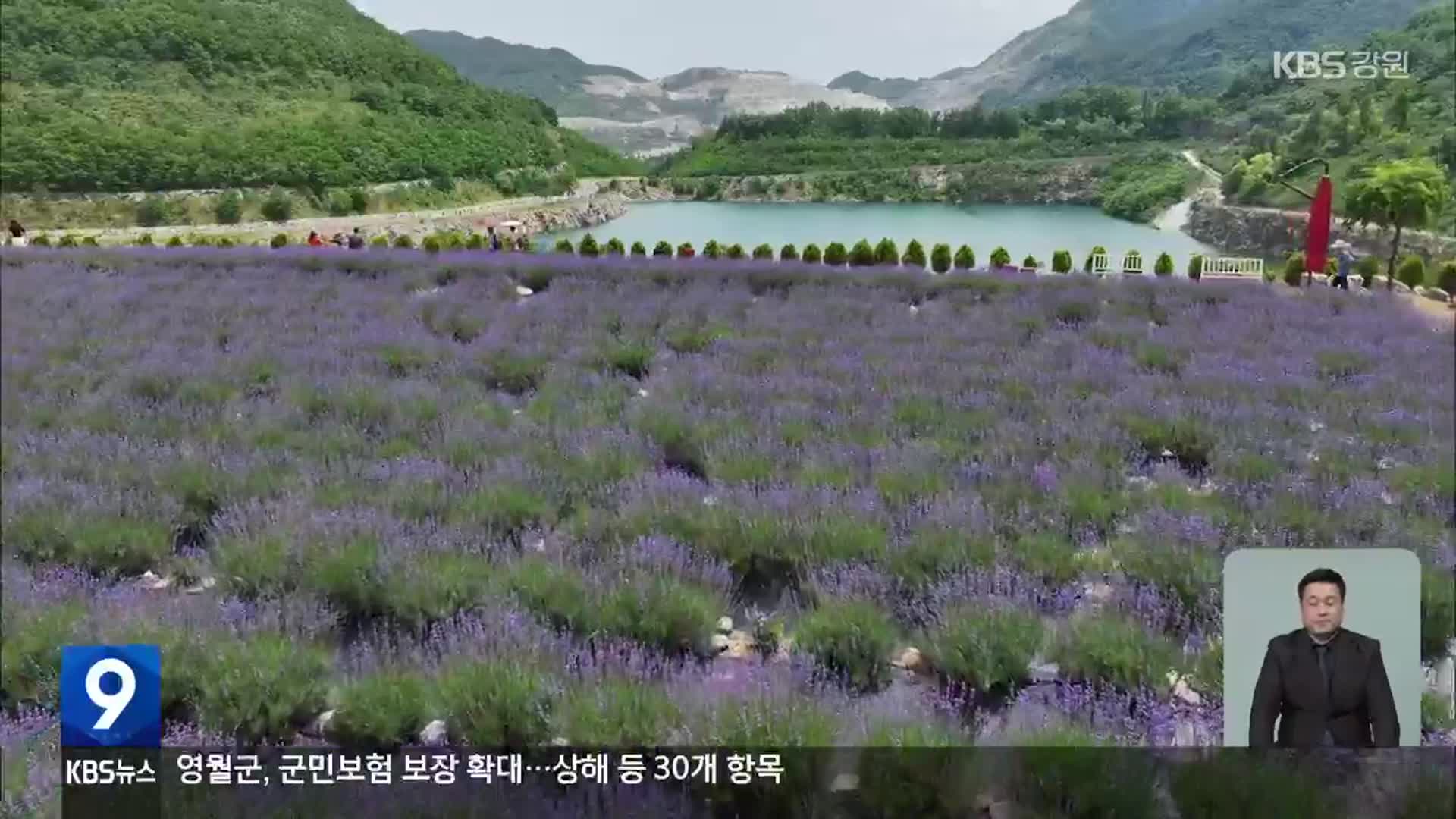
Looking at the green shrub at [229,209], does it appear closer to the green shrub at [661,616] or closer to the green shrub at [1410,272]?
the green shrub at [661,616]

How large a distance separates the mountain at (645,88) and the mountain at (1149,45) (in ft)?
2.00

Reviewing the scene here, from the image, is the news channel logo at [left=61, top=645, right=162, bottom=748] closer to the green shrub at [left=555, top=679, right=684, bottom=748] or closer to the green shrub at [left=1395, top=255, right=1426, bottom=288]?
the green shrub at [left=555, top=679, right=684, bottom=748]

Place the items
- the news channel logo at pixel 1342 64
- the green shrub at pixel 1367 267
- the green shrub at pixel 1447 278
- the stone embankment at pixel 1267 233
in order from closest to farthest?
1. the news channel logo at pixel 1342 64
2. the stone embankment at pixel 1267 233
3. the green shrub at pixel 1447 278
4. the green shrub at pixel 1367 267

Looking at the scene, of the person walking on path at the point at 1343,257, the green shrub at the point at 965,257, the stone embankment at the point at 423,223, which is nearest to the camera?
the person walking on path at the point at 1343,257

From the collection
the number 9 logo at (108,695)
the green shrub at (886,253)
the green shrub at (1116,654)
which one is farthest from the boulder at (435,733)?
the green shrub at (886,253)

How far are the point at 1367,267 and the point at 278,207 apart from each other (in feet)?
53.7

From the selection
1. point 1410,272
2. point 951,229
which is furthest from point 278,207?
point 1410,272

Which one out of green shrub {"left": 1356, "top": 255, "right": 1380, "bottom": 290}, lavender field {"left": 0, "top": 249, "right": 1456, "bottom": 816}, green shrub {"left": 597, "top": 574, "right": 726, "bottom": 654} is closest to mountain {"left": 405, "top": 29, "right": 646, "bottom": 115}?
lavender field {"left": 0, "top": 249, "right": 1456, "bottom": 816}

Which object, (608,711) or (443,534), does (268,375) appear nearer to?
(443,534)

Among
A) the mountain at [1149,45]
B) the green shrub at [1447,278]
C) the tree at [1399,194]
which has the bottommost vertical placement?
the green shrub at [1447,278]

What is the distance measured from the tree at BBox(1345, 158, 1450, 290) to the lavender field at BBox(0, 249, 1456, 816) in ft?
5.76

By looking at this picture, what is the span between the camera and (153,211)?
1193cm

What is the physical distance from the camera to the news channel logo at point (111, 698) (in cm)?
193

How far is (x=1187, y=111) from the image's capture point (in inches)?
312
